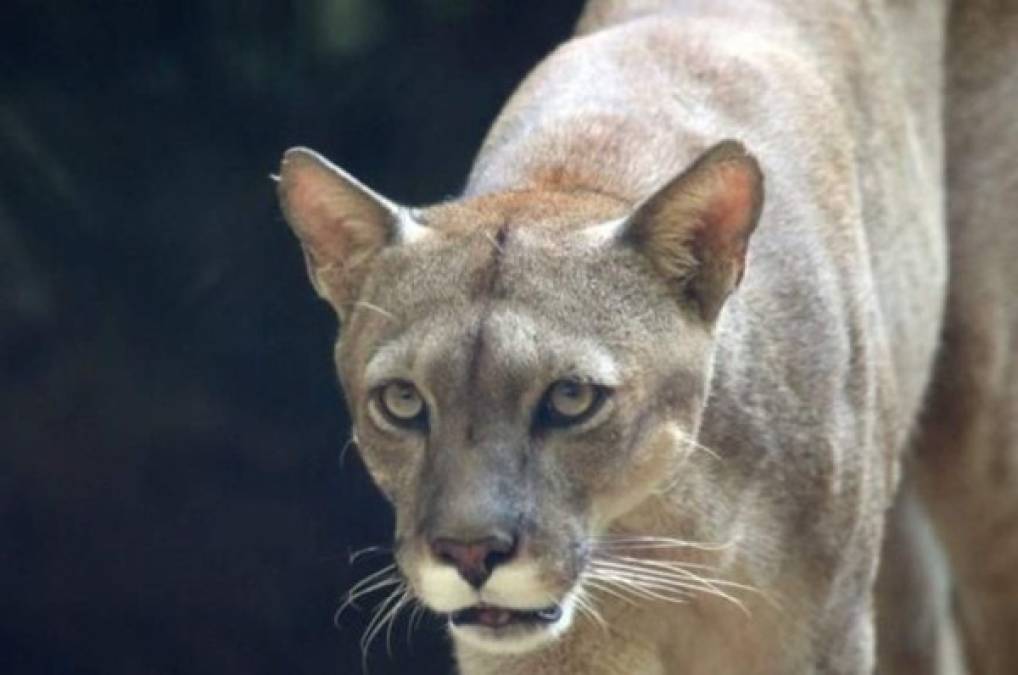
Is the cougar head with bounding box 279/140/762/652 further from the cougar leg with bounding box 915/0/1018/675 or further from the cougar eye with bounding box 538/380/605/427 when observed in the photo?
the cougar leg with bounding box 915/0/1018/675

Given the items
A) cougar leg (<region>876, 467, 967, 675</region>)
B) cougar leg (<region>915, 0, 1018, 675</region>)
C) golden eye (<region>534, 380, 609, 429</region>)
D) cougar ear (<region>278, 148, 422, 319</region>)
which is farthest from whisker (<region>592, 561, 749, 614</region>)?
cougar leg (<region>876, 467, 967, 675</region>)

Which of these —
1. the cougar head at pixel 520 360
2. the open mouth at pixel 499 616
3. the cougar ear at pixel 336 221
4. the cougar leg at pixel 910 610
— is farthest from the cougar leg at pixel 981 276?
the open mouth at pixel 499 616

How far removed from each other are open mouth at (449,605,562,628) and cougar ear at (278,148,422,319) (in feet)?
1.85

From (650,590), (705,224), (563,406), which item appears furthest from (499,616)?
(705,224)

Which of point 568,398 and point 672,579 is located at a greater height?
point 568,398

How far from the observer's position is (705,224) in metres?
3.43

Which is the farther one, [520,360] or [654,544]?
[654,544]

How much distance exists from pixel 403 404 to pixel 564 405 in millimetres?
239

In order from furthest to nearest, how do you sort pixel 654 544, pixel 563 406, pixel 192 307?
pixel 192 307
pixel 654 544
pixel 563 406

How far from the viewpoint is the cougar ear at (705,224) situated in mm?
3383

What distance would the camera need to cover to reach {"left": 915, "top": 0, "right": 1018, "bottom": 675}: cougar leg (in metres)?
4.61

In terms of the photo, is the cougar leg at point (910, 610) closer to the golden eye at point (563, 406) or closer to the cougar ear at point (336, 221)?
the cougar ear at point (336, 221)

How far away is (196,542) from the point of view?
5.28 meters

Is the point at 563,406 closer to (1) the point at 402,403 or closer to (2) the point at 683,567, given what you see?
(1) the point at 402,403
